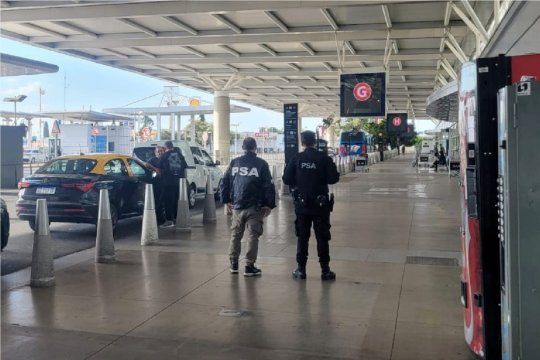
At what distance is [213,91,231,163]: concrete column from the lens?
4159 cm

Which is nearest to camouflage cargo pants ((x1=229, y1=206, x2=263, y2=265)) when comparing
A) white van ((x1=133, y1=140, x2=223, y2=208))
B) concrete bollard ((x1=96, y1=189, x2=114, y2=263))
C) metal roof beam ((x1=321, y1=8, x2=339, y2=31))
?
concrete bollard ((x1=96, y1=189, x2=114, y2=263))

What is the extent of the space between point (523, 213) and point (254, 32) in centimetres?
2064

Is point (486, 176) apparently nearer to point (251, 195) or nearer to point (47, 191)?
point (251, 195)

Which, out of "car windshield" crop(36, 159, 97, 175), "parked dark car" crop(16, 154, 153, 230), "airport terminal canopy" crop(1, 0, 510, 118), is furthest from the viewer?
"airport terminal canopy" crop(1, 0, 510, 118)

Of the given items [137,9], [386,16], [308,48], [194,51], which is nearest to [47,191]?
[137,9]

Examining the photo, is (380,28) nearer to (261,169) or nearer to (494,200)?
(261,169)

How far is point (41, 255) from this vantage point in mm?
6699

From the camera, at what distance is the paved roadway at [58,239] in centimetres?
851

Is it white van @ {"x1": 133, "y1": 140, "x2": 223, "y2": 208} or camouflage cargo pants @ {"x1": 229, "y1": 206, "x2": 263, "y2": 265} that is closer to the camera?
camouflage cargo pants @ {"x1": 229, "y1": 206, "x2": 263, "y2": 265}

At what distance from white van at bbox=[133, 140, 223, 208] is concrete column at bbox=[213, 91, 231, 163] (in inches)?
956

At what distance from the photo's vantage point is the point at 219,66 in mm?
34469

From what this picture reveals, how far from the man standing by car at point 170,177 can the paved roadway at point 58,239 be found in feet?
2.52

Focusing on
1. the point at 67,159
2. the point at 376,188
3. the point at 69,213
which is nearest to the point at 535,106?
the point at 69,213

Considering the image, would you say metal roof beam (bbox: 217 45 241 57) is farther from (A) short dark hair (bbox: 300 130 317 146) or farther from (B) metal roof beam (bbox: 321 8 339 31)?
(A) short dark hair (bbox: 300 130 317 146)
